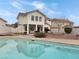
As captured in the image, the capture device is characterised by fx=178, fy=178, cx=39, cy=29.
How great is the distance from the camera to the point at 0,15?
2064 inches

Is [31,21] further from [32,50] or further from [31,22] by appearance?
[32,50]

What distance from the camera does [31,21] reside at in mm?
45094

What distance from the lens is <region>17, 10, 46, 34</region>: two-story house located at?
148 ft

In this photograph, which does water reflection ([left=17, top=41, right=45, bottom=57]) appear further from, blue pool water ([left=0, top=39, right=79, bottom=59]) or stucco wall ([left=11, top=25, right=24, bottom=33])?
stucco wall ([left=11, top=25, right=24, bottom=33])

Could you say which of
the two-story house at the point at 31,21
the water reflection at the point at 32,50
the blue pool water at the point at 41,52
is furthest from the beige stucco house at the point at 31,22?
the blue pool water at the point at 41,52

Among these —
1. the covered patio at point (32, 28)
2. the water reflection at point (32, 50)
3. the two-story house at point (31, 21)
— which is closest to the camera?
the water reflection at point (32, 50)

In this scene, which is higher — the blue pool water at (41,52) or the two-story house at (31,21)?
the two-story house at (31,21)

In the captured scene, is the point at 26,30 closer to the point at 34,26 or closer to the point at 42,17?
the point at 34,26

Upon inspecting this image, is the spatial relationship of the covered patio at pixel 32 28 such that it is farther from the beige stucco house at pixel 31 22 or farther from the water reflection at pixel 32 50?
the water reflection at pixel 32 50

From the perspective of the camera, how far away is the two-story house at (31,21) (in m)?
45.0

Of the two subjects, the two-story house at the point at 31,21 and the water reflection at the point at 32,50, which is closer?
the water reflection at the point at 32,50

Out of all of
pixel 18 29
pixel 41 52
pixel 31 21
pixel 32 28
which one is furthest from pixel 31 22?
pixel 41 52

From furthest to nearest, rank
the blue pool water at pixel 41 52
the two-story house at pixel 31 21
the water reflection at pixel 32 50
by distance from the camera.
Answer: the two-story house at pixel 31 21 < the water reflection at pixel 32 50 < the blue pool water at pixel 41 52

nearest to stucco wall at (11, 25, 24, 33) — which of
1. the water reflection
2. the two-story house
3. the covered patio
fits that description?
the two-story house
